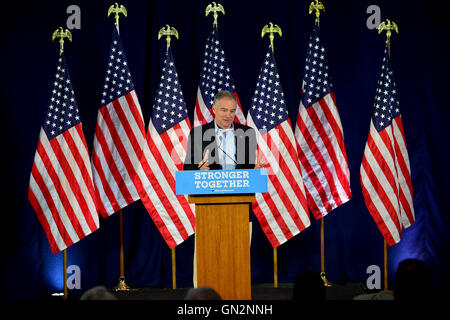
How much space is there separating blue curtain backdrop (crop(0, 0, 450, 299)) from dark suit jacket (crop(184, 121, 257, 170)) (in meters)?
1.72

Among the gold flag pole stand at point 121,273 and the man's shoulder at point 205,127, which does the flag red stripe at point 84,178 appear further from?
the man's shoulder at point 205,127

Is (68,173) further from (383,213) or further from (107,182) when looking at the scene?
(383,213)

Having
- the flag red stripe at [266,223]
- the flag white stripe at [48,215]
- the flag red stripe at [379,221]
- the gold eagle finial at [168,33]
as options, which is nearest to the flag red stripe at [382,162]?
the flag red stripe at [379,221]

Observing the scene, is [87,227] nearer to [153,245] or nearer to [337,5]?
[153,245]

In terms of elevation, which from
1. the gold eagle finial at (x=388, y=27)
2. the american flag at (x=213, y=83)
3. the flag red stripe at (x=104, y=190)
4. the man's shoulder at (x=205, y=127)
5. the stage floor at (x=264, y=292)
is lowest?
the stage floor at (x=264, y=292)

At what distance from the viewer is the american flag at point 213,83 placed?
6.23 metres

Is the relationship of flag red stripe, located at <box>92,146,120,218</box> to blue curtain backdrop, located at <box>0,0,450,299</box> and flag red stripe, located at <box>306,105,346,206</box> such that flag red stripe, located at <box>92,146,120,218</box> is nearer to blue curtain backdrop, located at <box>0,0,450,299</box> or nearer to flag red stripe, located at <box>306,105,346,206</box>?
blue curtain backdrop, located at <box>0,0,450,299</box>

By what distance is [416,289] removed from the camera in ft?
7.87

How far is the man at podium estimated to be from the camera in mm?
4801

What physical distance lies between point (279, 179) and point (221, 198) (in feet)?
6.54

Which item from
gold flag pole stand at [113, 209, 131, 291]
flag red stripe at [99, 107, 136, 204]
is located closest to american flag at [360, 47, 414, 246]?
flag red stripe at [99, 107, 136, 204]

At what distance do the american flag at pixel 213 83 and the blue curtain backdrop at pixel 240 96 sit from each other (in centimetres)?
51

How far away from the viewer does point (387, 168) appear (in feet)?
19.9
